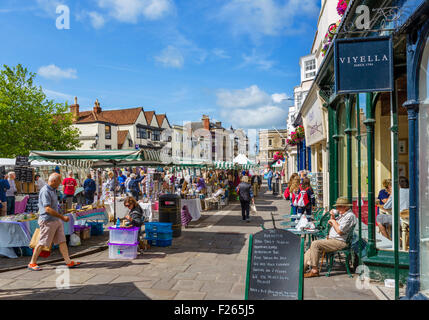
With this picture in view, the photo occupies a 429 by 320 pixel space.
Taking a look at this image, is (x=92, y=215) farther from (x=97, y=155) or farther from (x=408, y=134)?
(x=408, y=134)

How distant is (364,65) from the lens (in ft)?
15.6

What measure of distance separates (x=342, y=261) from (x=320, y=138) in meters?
4.84

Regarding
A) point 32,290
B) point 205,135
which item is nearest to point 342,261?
point 32,290

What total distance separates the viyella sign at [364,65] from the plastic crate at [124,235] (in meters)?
4.88

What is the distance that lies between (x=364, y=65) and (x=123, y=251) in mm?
5707

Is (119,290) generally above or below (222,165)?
below

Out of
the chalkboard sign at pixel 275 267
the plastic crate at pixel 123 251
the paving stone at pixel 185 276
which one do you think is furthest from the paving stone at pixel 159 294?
the plastic crate at pixel 123 251

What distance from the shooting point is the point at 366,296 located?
496cm

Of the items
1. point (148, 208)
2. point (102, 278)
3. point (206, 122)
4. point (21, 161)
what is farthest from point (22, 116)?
point (206, 122)

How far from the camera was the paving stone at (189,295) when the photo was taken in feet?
16.2

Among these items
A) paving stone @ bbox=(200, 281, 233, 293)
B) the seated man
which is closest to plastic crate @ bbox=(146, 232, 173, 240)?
→ paving stone @ bbox=(200, 281, 233, 293)

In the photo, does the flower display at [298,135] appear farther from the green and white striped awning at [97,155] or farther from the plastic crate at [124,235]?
the plastic crate at [124,235]
